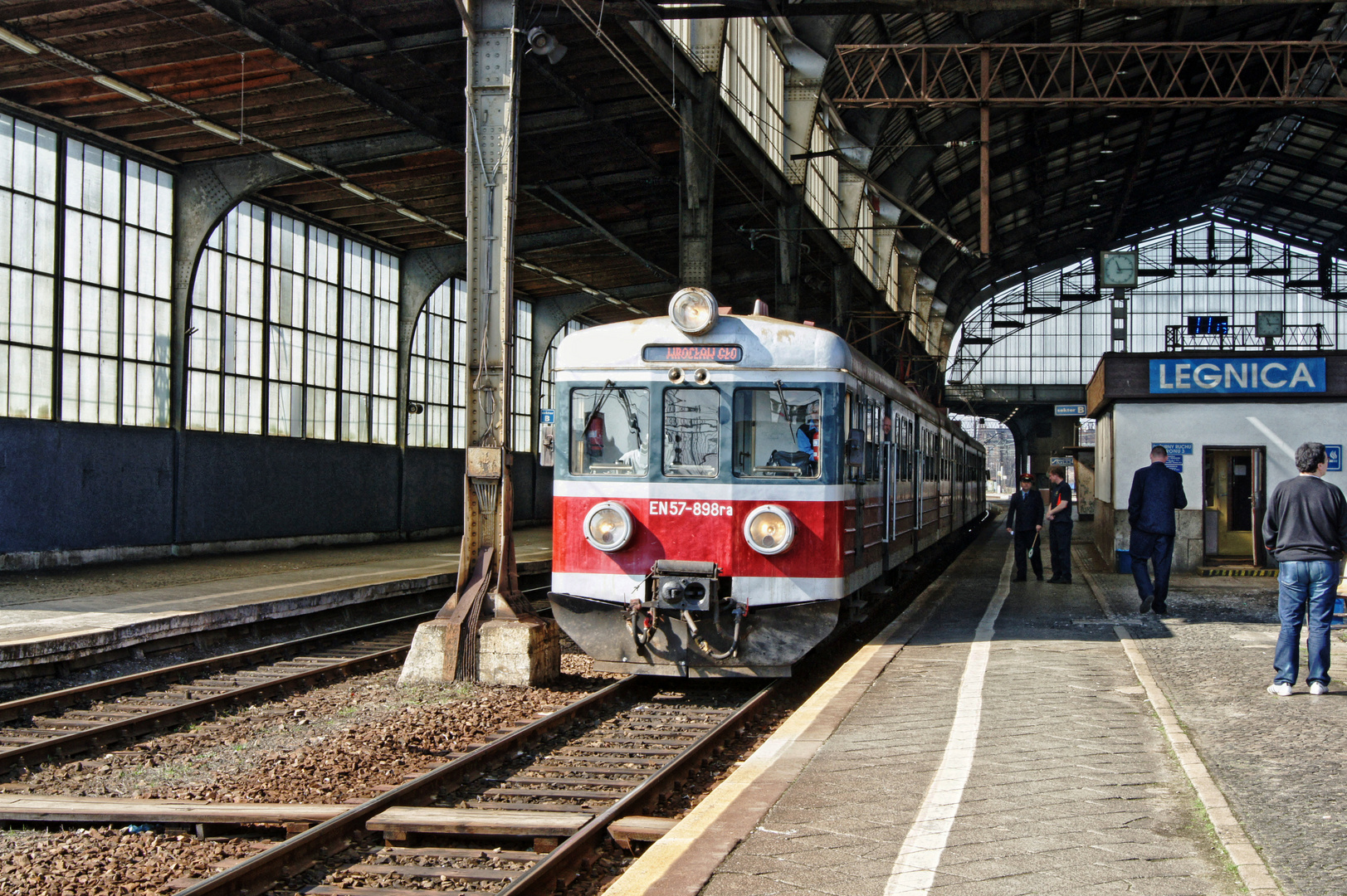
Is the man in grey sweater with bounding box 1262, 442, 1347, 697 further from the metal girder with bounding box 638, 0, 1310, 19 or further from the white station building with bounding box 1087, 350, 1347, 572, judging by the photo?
the white station building with bounding box 1087, 350, 1347, 572

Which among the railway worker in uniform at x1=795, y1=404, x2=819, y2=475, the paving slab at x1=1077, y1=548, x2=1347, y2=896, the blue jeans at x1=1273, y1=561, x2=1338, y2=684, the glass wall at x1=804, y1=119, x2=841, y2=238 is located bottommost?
the paving slab at x1=1077, y1=548, x2=1347, y2=896

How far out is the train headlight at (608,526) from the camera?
28.0 ft

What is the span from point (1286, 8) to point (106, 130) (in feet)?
89.8

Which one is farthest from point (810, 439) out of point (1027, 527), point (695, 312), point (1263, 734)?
point (1027, 527)

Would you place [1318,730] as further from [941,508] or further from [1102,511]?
[1102,511]

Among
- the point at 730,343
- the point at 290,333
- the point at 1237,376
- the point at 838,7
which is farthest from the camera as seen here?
the point at 290,333

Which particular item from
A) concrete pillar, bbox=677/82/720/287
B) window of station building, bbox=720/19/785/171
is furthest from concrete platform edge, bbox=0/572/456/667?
window of station building, bbox=720/19/785/171

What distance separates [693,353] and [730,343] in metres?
0.27

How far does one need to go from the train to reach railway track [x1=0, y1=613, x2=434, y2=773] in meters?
2.35

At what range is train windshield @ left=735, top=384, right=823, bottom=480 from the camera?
28.3ft

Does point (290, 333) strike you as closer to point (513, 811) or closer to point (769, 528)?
point (769, 528)

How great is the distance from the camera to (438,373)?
90.6ft

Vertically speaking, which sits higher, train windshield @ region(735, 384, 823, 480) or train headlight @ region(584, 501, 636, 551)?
train windshield @ region(735, 384, 823, 480)

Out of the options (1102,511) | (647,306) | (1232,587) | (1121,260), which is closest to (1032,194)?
(1121,260)
